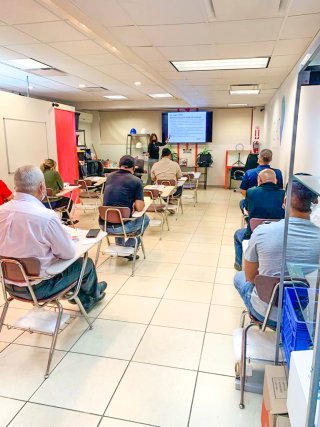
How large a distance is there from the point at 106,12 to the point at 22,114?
12.6 ft

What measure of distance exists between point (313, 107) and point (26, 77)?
500 cm

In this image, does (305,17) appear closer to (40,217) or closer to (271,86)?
(40,217)

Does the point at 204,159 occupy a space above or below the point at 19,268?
above

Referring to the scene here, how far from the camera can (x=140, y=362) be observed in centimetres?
223

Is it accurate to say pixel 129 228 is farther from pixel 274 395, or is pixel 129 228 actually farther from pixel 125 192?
pixel 274 395

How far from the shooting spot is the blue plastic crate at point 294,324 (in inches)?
52.6

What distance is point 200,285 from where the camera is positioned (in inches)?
134

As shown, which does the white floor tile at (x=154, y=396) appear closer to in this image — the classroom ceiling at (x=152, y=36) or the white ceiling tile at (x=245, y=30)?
the classroom ceiling at (x=152, y=36)

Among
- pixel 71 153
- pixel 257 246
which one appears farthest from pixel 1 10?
pixel 71 153

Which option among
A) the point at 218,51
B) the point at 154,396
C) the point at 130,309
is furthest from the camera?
the point at 218,51

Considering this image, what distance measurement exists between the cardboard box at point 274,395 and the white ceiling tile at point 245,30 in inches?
115

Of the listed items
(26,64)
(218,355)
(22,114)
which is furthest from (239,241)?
(22,114)

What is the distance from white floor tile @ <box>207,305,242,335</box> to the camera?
103 inches

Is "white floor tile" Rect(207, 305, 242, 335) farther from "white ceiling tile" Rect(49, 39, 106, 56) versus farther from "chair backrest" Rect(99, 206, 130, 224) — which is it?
"white ceiling tile" Rect(49, 39, 106, 56)
